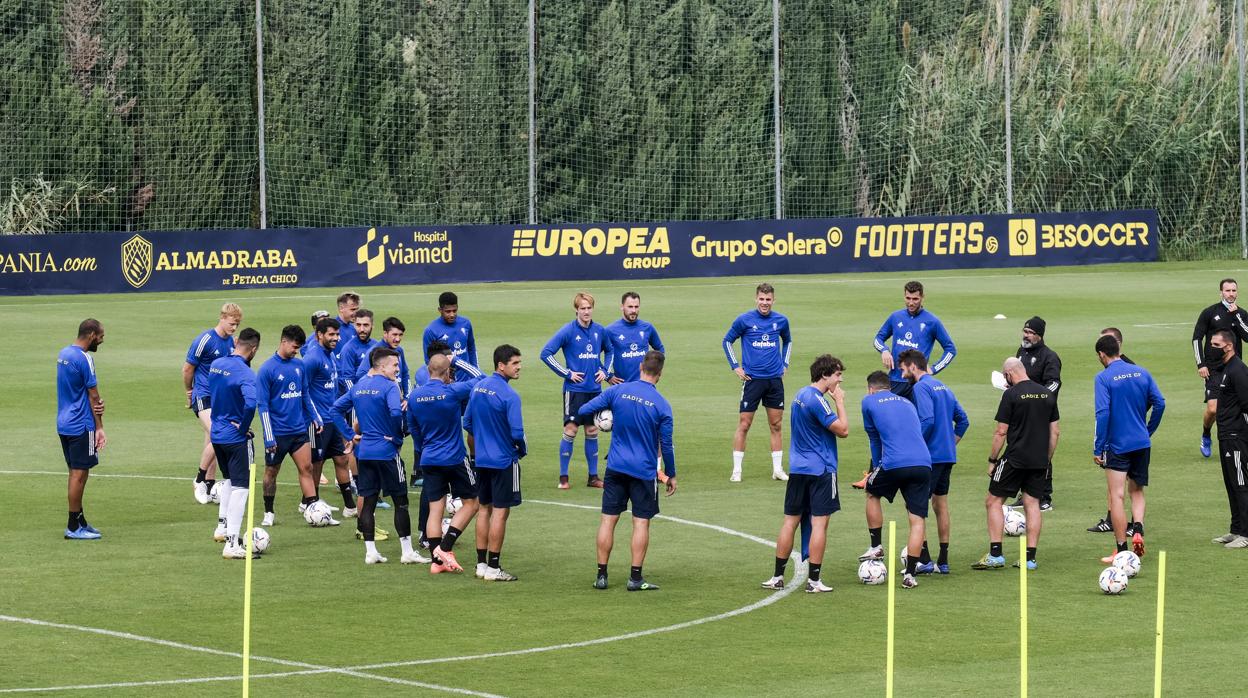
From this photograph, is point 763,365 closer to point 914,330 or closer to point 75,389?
point 914,330

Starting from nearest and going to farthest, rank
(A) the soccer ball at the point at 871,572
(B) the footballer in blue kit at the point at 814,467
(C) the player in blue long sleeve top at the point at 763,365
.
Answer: (B) the footballer in blue kit at the point at 814,467 < (A) the soccer ball at the point at 871,572 < (C) the player in blue long sleeve top at the point at 763,365

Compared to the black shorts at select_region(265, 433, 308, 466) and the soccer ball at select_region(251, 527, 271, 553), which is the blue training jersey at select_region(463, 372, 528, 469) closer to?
the soccer ball at select_region(251, 527, 271, 553)

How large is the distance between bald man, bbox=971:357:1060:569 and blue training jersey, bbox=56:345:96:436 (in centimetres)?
883

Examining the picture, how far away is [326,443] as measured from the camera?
20172 millimetres

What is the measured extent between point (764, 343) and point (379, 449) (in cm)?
638

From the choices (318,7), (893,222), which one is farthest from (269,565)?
(318,7)

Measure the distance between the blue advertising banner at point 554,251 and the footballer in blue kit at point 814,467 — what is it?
30.3m

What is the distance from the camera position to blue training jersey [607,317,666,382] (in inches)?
885

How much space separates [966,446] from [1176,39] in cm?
3708

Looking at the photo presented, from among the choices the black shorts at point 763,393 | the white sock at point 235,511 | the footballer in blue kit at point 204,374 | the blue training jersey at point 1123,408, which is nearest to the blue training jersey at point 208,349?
the footballer in blue kit at point 204,374

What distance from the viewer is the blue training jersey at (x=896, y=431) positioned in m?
16.7

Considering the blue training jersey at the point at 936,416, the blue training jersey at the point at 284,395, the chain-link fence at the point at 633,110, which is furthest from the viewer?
the chain-link fence at the point at 633,110

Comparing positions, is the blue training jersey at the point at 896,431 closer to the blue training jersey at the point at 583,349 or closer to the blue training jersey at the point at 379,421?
the blue training jersey at the point at 379,421

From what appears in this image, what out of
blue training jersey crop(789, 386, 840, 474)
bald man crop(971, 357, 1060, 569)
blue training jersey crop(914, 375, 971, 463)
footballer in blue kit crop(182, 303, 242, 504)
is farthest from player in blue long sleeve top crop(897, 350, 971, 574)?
footballer in blue kit crop(182, 303, 242, 504)
